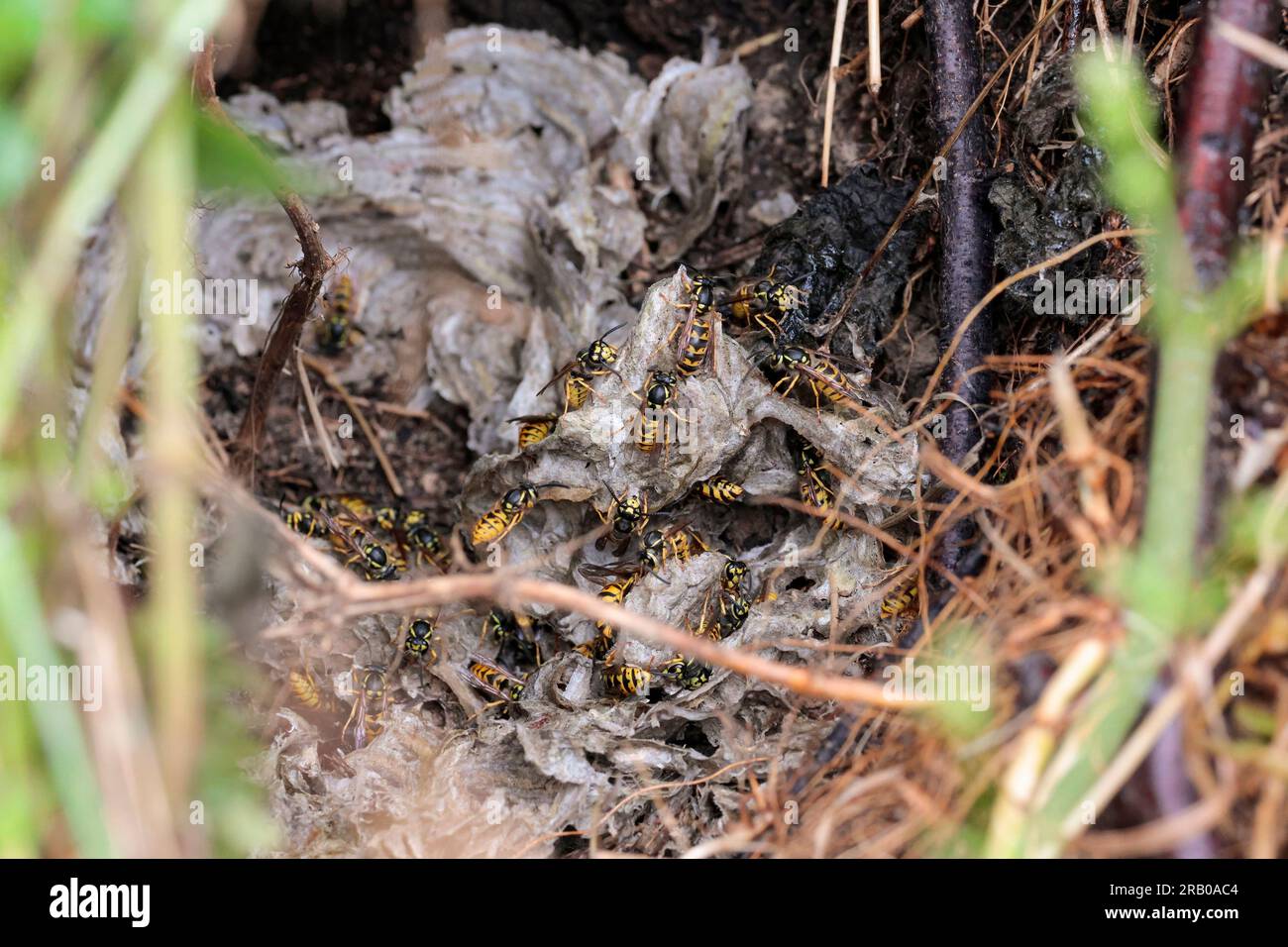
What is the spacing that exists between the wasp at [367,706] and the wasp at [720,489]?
1010mm

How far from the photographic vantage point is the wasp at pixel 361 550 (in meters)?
2.97

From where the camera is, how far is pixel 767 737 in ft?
7.88

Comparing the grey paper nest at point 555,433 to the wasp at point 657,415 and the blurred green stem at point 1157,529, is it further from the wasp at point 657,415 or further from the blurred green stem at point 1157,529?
the blurred green stem at point 1157,529

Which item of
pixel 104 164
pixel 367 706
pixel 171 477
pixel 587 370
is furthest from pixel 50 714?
pixel 587 370

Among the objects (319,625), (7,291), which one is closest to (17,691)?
(319,625)

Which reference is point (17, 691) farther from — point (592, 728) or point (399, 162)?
point (399, 162)

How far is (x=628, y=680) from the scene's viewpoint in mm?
2498

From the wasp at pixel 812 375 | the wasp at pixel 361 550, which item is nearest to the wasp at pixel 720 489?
the wasp at pixel 812 375

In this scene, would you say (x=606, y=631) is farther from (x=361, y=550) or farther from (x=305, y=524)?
(x=305, y=524)

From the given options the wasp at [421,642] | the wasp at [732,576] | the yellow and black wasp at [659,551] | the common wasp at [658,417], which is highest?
the common wasp at [658,417]

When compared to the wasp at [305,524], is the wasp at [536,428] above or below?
above

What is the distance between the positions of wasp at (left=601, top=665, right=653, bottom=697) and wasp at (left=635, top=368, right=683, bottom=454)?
0.58 metres

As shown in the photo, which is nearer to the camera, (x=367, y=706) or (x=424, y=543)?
(x=367, y=706)

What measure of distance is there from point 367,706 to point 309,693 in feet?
0.52
